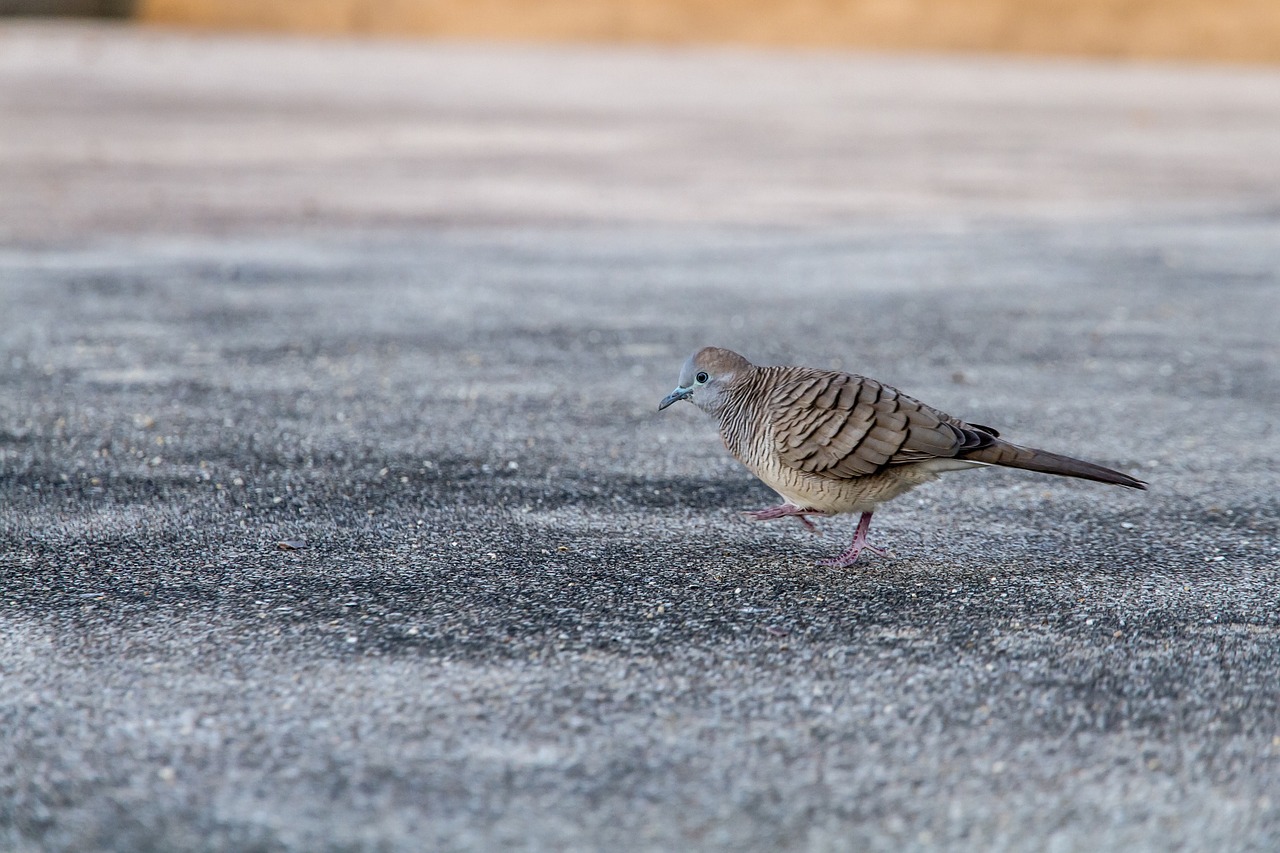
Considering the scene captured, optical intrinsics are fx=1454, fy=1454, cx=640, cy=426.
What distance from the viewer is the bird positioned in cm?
400

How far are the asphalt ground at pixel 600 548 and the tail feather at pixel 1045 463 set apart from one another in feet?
1.24

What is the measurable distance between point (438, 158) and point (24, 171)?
4608mm

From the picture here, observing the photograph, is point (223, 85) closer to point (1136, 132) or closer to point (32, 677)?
point (1136, 132)

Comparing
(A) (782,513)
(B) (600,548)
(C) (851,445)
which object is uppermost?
(C) (851,445)

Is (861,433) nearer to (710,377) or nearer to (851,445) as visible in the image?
(851,445)

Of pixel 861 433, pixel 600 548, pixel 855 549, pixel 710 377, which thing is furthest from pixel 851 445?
pixel 600 548

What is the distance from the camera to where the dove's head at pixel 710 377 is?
4.42 m

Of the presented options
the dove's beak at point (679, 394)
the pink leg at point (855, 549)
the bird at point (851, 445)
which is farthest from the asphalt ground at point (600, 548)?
the dove's beak at point (679, 394)

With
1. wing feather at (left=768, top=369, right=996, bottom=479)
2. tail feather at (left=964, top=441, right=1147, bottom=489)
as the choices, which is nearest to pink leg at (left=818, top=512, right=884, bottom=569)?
wing feather at (left=768, top=369, right=996, bottom=479)

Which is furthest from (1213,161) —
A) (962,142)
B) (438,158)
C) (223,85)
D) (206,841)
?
(223,85)

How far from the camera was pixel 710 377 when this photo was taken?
175 inches

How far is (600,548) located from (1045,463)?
1.34 m

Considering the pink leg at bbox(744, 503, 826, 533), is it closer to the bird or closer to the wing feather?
the bird

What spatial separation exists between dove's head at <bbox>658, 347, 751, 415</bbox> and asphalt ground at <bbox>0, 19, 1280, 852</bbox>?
44cm
